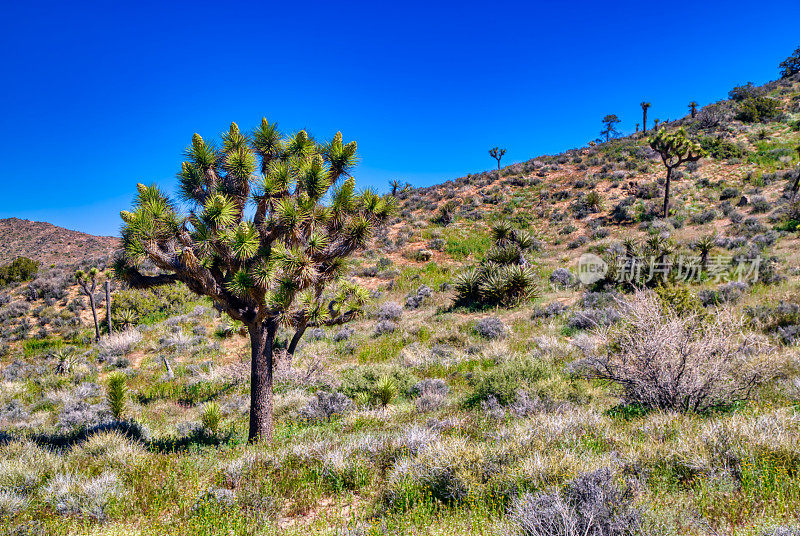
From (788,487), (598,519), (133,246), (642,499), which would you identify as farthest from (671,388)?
(133,246)

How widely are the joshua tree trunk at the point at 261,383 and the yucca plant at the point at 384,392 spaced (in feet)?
7.99

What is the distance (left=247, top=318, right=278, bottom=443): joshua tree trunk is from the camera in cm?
692

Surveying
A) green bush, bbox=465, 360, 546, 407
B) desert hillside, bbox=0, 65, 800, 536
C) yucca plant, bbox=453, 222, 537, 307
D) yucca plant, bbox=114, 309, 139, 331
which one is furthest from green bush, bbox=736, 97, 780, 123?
A: yucca plant, bbox=114, 309, 139, 331

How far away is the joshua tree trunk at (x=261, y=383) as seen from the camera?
6.92 metres

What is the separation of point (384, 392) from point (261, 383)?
271 cm

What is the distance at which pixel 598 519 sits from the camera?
297 cm

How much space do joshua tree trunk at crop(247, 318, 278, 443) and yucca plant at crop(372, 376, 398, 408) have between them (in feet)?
7.99

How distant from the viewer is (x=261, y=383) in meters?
7.08

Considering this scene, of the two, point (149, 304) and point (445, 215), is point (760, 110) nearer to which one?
point (445, 215)

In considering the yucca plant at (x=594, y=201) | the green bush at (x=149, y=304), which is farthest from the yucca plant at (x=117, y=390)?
the yucca plant at (x=594, y=201)

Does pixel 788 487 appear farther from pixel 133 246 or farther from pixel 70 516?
pixel 133 246

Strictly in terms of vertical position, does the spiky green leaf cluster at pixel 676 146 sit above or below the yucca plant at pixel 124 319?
above

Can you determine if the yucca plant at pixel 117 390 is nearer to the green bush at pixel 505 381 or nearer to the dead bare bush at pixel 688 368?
the green bush at pixel 505 381

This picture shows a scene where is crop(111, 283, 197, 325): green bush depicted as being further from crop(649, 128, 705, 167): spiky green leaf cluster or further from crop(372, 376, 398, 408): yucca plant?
crop(649, 128, 705, 167): spiky green leaf cluster
